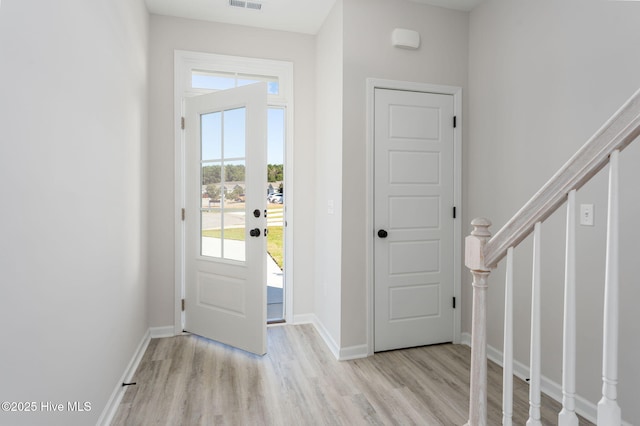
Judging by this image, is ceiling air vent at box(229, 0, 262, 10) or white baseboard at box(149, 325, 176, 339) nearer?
ceiling air vent at box(229, 0, 262, 10)

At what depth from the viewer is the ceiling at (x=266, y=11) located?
2912 millimetres

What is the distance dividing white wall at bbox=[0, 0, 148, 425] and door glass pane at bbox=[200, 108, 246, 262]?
2.49 feet

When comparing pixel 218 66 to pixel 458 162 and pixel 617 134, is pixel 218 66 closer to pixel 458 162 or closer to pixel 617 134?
pixel 458 162

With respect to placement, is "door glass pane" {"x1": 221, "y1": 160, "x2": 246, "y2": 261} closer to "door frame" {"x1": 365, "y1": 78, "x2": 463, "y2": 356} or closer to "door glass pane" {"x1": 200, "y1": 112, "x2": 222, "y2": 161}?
"door glass pane" {"x1": 200, "y1": 112, "x2": 222, "y2": 161}

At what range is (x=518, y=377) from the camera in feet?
8.11

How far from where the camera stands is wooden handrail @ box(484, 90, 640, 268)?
916 millimetres

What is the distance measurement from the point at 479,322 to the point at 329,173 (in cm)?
203

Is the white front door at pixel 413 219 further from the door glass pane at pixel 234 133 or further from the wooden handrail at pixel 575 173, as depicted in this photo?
the wooden handrail at pixel 575 173

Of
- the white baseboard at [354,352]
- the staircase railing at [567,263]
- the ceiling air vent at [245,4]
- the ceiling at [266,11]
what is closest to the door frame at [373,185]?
the white baseboard at [354,352]

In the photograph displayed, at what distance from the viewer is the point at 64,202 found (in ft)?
4.71

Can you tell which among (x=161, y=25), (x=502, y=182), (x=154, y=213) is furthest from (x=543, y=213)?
(x=161, y=25)

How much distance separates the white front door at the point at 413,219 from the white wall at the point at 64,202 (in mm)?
1860

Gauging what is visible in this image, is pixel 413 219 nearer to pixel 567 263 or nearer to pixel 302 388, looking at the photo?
pixel 302 388

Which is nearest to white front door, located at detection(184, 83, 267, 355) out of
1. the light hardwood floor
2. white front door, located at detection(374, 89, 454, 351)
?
the light hardwood floor
